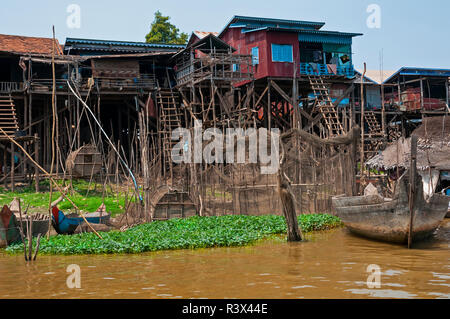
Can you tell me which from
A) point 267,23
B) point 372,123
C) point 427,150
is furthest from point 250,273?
point 372,123

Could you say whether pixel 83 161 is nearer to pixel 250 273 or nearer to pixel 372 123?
pixel 250 273

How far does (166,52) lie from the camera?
2425 centimetres

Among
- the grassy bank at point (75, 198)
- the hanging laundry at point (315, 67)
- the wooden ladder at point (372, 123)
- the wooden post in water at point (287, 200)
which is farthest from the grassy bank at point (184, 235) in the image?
the wooden ladder at point (372, 123)

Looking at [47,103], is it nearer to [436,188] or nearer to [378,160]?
[378,160]

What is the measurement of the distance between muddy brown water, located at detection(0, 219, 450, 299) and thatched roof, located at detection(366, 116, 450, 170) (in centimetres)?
722

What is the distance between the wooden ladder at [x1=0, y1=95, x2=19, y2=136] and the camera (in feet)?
64.4

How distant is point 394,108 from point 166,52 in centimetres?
1456

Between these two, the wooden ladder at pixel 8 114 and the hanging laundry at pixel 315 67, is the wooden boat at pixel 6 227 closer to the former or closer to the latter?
the wooden ladder at pixel 8 114

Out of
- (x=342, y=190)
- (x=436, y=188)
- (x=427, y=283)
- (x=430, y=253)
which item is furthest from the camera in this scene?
(x=436, y=188)

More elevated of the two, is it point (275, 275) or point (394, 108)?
point (394, 108)

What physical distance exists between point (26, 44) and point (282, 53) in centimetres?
1285

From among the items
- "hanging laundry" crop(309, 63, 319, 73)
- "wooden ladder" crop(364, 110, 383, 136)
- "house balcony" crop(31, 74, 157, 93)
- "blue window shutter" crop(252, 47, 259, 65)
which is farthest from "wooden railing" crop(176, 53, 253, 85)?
"wooden ladder" crop(364, 110, 383, 136)

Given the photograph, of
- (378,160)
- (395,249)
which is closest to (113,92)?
(378,160)

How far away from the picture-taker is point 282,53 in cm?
2269
